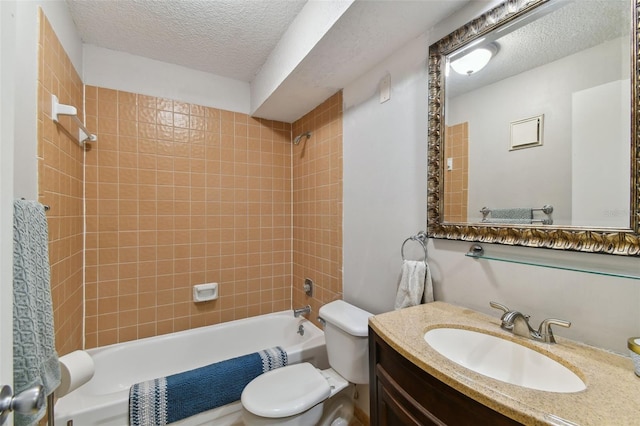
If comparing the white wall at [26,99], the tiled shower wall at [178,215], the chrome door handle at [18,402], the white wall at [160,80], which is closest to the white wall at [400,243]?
the tiled shower wall at [178,215]

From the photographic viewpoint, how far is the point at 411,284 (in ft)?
4.02

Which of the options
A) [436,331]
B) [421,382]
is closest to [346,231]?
[436,331]

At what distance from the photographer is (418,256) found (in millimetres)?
1320

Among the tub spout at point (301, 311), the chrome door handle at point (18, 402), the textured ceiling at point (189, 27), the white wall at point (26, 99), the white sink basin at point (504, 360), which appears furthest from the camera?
the tub spout at point (301, 311)

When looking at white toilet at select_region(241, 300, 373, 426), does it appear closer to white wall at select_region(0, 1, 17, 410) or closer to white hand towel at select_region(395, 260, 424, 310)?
white hand towel at select_region(395, 260, 424, 310)

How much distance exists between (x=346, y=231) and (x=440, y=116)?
92 centimetres

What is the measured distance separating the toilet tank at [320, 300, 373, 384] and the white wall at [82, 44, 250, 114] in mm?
1874

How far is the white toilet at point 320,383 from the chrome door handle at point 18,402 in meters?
0.95

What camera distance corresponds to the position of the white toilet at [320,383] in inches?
48.7

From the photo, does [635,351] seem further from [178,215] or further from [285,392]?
[178,215]

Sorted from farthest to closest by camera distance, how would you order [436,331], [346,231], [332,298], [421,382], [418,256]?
[332,298] < [346,231] < [418,256] < [436,331] < [421,382]

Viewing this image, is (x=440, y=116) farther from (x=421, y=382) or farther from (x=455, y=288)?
(x=421, y=382)

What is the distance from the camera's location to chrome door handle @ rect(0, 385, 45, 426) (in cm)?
45

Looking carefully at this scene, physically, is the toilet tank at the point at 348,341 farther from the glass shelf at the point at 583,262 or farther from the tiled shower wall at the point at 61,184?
the tiled shower wall at the point at 61,184
